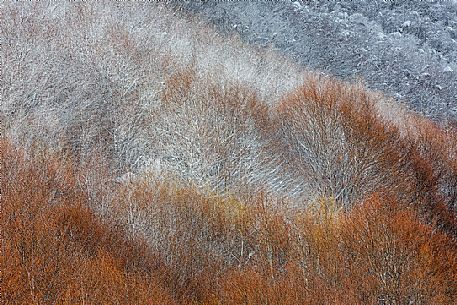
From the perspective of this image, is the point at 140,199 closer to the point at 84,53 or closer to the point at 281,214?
the point at 281,214

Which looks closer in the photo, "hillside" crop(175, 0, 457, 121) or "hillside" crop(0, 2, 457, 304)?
"hillside" crop(0, 2, 457, 304)

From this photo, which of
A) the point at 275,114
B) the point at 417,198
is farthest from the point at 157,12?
the point at 417,198

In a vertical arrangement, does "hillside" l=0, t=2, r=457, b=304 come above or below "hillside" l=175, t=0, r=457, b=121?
below

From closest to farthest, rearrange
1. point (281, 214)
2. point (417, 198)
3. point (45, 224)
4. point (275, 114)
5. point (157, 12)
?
point (45, 224), point (281, 214), point (417, 198), point (275, 114), point (157, 12)

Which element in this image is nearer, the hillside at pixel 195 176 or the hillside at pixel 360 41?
the hillside at pixel 195 176

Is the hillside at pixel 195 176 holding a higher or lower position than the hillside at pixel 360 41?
lower

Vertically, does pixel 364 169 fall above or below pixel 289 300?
above

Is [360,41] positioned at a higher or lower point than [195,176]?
higher

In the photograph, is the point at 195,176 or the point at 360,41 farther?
the point at 360,41
